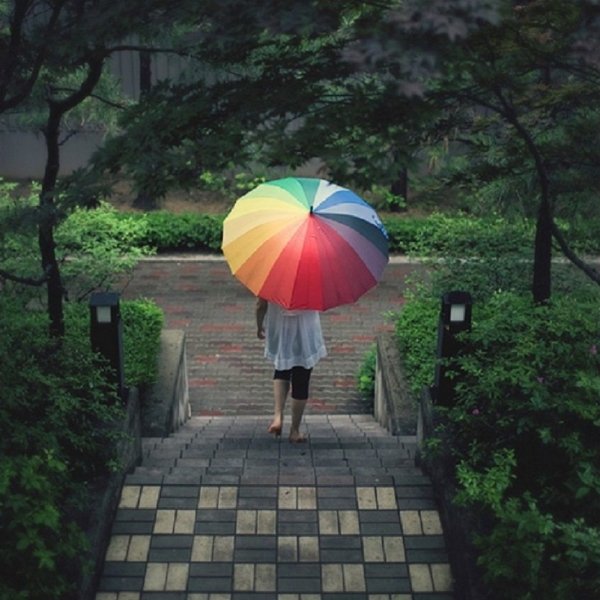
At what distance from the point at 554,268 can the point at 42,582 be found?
7.84m

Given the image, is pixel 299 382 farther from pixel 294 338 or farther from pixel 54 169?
pixel 54 169

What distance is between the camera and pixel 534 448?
5.48 meters

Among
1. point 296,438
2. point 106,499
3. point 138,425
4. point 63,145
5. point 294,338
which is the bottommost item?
point 296,438

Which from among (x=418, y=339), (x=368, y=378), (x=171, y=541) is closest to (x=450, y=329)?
(x=418, y=339)

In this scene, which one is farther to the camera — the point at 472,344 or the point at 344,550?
the point at 472,344

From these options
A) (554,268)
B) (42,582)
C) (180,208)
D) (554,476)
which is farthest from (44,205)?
(180,208)

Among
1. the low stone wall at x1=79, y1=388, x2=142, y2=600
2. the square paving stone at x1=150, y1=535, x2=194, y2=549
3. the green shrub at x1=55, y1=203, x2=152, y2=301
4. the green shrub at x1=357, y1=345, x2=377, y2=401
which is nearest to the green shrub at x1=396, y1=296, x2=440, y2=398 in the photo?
the green shrub at x1=357, y1=345, x2=377, y2=401

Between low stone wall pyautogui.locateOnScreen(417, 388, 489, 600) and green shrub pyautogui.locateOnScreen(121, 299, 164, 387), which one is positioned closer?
low stone wall pyautogui.locateOnScreen(417, 388, 489, 600)

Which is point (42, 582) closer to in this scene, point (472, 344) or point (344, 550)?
point (344, 550)

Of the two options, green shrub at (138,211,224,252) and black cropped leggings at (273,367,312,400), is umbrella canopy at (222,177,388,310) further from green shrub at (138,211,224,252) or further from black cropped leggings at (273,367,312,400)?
green shrub at (138,211,224,252)

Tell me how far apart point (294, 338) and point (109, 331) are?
152cm

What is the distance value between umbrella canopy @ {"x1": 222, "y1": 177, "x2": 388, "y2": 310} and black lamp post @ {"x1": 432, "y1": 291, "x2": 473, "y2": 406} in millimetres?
786

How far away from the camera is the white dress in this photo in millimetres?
7230

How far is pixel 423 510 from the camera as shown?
6125 mm
